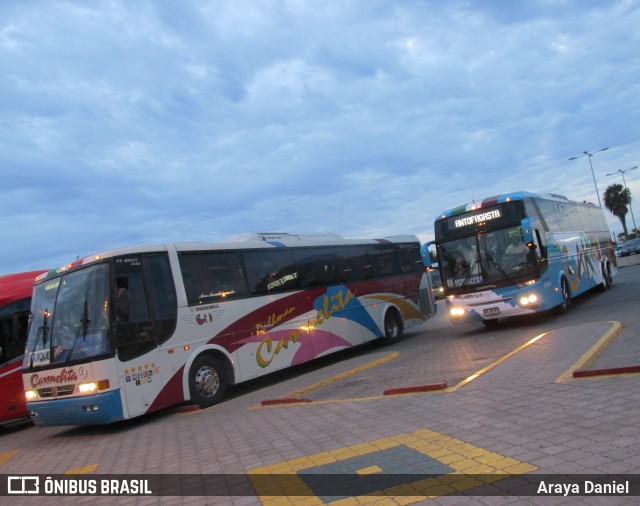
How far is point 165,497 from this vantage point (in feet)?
16.8

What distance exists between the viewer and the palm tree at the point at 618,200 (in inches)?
3287

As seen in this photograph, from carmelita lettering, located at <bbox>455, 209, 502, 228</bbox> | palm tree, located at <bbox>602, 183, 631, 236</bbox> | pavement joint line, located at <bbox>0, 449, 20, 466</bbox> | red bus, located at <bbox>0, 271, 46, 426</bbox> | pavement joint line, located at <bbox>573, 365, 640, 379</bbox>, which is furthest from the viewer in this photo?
palm tree, located at <bbox>602, 183, 631, 236</bbox>

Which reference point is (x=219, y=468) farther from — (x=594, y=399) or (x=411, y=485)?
(x=594, y=399)

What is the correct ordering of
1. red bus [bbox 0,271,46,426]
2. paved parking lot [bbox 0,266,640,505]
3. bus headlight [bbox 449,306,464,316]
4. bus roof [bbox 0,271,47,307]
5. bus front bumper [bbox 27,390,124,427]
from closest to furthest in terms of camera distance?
paved parking lot [bbox 0,266,640,505]
bus front bumper [bbox 27,390,124,427]
red bus [bbox 0,271,46,426]
bus roof [bbox 0,271,47,307]
bus headlight [bbox 449,306,464,316]

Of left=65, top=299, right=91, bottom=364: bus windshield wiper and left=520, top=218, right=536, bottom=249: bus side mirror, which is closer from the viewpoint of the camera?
left=65, top=299, right=91, bottom=364: bus windshield wiper

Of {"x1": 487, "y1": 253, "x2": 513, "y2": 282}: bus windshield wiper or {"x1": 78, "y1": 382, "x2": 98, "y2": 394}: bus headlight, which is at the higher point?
{"x1": 487, "y1": 253, "x2": 513, "y2": 282}: bus windshield wiper

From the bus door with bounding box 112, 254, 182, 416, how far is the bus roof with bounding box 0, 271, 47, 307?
4.27 metres


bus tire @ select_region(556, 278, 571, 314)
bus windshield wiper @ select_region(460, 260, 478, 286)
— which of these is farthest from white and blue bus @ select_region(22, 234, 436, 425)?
bus tire @ select_region(556, 278, 571, 314)

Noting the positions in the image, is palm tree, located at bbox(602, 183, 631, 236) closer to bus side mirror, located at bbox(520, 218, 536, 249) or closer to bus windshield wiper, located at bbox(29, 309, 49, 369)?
bus side mirror, located at bbox(520, 218, 536, 249)

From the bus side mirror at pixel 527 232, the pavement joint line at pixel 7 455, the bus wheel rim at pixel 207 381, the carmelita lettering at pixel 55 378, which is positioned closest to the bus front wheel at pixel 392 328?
the bus side mirror at pixel 527 232

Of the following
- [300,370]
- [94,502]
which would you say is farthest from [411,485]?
[300,370]

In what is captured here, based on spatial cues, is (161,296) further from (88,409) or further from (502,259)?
(502,259)

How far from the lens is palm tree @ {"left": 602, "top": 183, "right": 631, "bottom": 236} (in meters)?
83.5

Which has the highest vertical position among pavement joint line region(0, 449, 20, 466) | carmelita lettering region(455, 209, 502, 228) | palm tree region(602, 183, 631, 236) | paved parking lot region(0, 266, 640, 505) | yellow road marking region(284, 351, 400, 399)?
palm tree region(602, 183, 631, 236)
